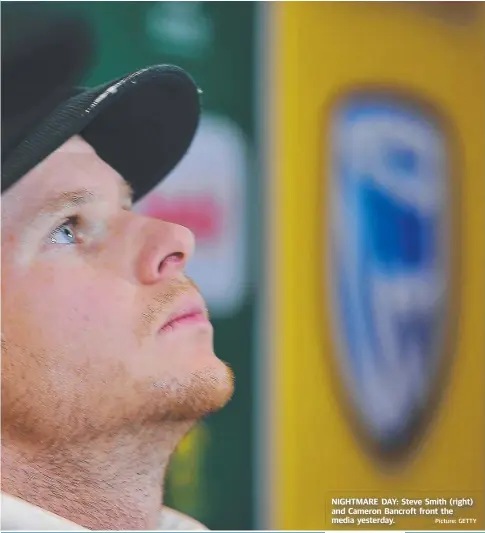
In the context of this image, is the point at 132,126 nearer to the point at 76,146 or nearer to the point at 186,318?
the point at 76,146

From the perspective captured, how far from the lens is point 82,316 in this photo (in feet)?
3.84

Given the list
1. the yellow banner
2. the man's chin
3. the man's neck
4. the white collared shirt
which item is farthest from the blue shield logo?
→ the white collared shirt

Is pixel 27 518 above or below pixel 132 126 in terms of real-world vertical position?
below

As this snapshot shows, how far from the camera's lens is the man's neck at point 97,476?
1152 mm

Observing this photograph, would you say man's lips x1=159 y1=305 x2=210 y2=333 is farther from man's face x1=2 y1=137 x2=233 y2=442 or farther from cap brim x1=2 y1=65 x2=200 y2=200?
cap brim x1=2 y1=65 x2=200 y2=200

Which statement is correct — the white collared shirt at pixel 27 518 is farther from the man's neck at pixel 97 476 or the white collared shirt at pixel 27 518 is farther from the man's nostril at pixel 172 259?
the man's nostril at pixel 172 259

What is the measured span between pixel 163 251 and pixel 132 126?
211 millimetres

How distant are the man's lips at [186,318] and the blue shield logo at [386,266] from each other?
0.78 ft

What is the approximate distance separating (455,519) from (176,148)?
0.81 metres

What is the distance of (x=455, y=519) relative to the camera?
1312 millimetres

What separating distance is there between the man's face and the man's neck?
0.03 meters

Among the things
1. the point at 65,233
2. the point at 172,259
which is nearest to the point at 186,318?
the point at 172,259

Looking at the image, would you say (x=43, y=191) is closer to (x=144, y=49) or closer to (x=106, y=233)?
(x=106, y=233)

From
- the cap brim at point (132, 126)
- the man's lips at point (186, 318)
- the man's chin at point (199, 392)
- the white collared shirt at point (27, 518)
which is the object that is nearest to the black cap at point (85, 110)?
the cap brim at point (132, 126)
